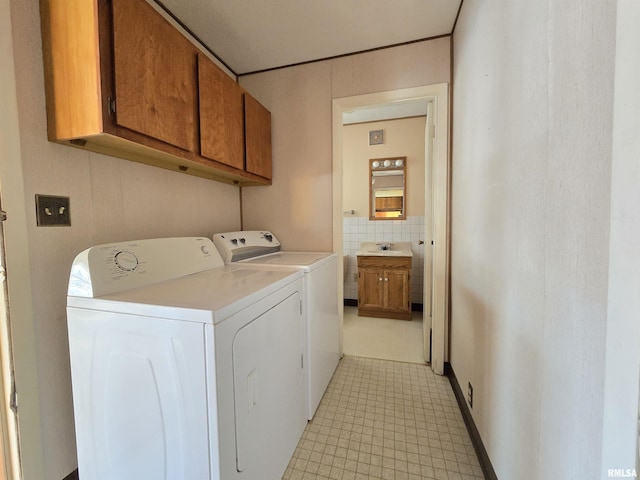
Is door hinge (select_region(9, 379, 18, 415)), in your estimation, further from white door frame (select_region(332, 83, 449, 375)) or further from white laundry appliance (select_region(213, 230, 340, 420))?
white door frame (select_region(332, 83, 449, 375))

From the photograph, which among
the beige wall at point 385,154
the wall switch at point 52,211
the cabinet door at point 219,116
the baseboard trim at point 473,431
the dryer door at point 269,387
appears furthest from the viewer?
the beige wall at point 385,154

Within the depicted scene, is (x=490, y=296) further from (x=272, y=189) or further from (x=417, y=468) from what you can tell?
(x=272, y=189)

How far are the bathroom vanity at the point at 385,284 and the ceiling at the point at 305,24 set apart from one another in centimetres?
208

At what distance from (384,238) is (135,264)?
2.96 m

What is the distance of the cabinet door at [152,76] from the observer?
3.32ft

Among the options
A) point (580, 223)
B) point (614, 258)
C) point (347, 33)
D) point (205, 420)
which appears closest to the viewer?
point (614, 258)

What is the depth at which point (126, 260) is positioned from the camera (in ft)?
3.58

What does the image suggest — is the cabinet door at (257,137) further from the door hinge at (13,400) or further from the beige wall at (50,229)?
the door hinge at (13,400)

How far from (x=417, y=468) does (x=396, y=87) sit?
244cm

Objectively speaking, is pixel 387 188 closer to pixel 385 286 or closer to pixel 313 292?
pixel 385 286

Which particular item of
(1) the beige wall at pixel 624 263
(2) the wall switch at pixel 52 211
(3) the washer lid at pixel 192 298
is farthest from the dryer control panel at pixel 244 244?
(1) the beige wall at pixel 624 263

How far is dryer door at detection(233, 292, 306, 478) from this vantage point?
888 millimetres

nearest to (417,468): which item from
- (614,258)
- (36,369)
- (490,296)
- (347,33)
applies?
(490,296)

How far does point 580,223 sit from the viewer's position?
23.5 inches
